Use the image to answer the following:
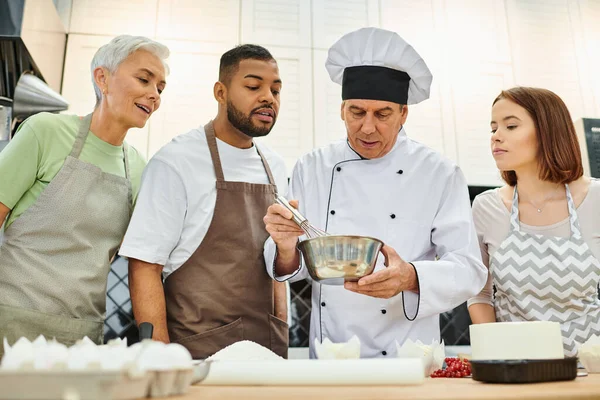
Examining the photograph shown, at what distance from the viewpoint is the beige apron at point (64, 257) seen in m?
1.45

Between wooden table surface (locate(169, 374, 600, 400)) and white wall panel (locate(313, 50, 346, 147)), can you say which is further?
white wall panel (locate(313, 50, 346, 147))

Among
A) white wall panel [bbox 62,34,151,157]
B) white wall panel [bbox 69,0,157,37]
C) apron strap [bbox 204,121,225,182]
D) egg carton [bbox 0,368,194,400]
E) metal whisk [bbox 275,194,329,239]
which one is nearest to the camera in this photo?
egg carton [bbox 0,368,194,400]

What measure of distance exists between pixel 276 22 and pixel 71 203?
5.98ft

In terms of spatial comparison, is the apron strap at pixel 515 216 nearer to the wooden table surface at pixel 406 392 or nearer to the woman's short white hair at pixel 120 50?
the wooden table surface at pixel 406 392

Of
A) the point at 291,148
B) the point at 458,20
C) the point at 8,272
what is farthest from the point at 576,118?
the point at 8,272

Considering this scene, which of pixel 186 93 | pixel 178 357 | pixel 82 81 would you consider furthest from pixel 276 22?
pixel 178 357

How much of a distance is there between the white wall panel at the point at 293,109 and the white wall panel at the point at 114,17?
0.70m

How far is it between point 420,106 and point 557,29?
1.05m

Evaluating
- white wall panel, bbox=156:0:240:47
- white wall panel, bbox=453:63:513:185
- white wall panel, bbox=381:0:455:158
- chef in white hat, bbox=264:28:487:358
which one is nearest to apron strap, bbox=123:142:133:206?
chef in white hat, bbox=264:28:487:358

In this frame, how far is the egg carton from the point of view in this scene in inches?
20.3

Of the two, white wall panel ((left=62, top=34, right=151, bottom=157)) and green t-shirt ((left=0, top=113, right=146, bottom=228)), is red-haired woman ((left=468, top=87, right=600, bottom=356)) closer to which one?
green t-shirt ((left=0, top=113, right=146, bottom=228))

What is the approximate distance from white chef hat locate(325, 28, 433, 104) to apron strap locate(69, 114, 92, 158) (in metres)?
0.80

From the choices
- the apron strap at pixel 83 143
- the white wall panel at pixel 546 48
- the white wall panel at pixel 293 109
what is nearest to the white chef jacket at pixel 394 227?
the apron strap at pixel 83 143

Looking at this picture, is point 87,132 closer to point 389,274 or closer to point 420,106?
point 389,274
